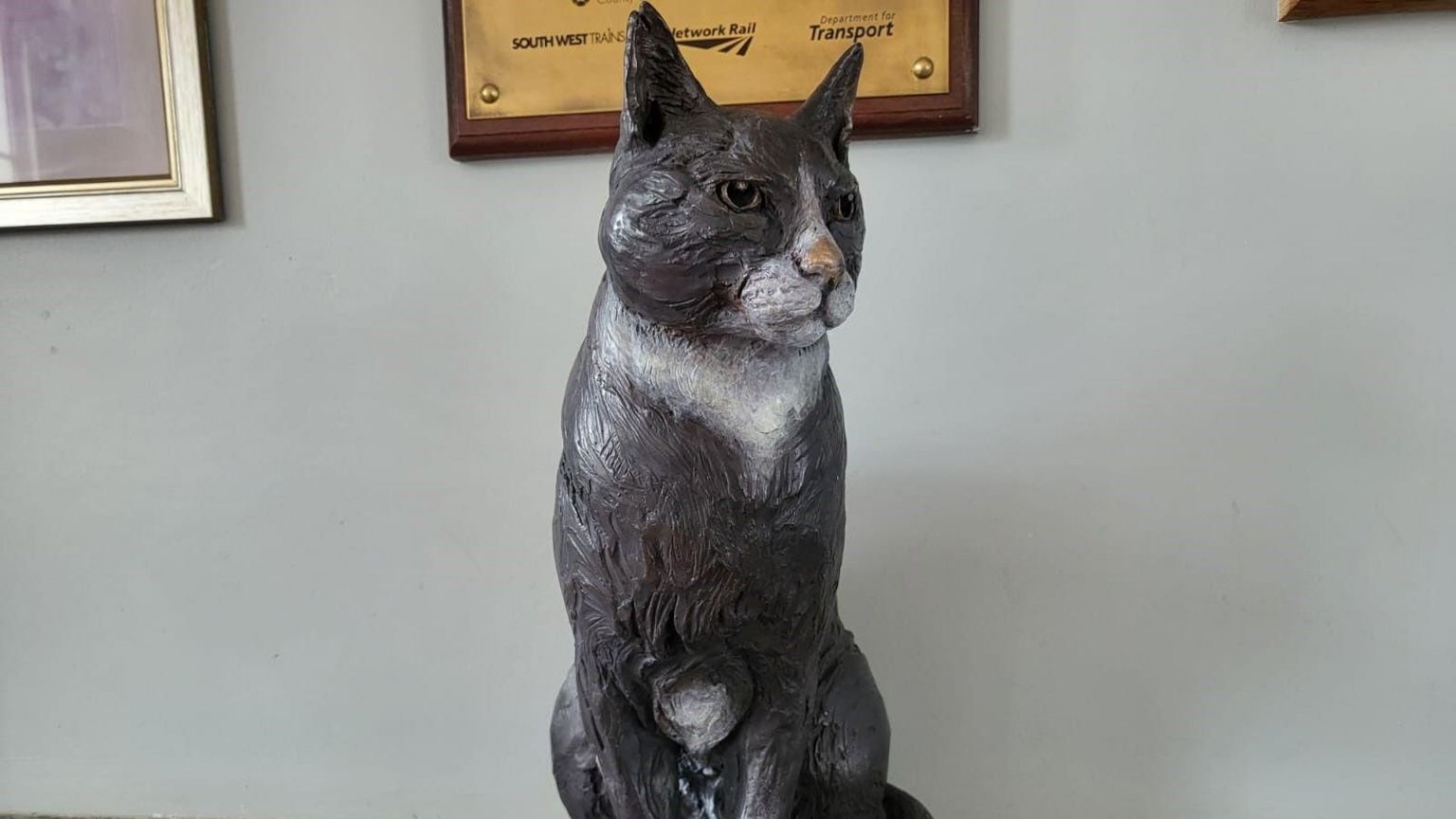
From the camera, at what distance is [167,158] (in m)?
1.03

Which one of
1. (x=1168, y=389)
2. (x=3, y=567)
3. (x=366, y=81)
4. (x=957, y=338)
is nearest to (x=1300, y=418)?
(x=1168, y=389)

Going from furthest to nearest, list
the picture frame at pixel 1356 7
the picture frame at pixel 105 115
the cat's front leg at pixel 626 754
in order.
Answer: the picture frame at pixel 105 115 → the picture frame at pixel 1356 7 → the cat's front leg at pixel 626 754

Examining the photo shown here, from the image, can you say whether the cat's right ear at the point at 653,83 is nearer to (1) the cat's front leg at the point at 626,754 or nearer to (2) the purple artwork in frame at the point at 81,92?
(1) the cat's front leg at the point at 626,754

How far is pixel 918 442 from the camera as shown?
100 cm

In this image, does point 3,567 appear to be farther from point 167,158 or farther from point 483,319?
point 483,319

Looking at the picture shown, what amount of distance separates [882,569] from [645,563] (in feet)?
1.51

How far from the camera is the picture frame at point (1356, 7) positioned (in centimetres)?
89

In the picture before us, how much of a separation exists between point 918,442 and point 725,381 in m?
→ 0.45

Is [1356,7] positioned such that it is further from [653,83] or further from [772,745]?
[772,745]

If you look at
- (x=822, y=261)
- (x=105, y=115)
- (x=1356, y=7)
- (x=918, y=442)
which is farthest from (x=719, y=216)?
(x=105, y=115)

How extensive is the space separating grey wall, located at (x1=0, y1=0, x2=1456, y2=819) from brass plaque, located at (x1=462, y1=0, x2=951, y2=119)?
6 centimetres

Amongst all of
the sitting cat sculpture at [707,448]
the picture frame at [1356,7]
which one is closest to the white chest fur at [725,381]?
the sitting cat sculpture at [707,448]

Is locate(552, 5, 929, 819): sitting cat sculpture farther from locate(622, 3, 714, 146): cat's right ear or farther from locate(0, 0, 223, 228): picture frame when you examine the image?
locate(0, 0, 223, 228): picture frame

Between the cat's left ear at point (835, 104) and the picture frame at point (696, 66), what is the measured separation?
0.33 meters
